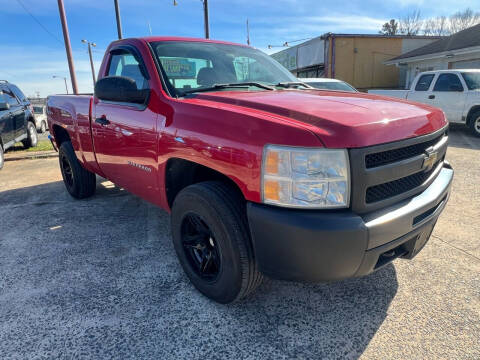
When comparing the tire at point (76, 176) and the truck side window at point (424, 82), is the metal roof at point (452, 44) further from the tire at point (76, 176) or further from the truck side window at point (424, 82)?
the tire at point (76, 176)

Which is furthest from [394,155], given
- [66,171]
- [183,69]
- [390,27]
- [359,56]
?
[390,27]

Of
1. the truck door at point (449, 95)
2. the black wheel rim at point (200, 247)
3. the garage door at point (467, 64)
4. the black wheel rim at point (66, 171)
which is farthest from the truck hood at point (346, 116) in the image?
the garage door at point (467, 64)

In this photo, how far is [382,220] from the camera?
1711 millimetres

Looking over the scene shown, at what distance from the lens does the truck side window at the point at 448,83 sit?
9124 mm

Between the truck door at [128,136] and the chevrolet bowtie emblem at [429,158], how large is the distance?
181 cm

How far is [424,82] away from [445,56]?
6416mm

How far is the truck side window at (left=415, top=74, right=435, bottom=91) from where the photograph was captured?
9847mm

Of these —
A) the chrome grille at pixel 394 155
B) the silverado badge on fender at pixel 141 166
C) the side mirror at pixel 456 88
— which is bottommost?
the silverado badge on fender at pixel 141 166

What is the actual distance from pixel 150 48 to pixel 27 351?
2.32 metres

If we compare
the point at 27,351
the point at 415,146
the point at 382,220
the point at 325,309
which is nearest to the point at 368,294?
the point at 325,309

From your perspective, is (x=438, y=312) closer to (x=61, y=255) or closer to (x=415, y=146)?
(x=415, y=146)

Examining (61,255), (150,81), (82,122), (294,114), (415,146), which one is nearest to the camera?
(294,114)

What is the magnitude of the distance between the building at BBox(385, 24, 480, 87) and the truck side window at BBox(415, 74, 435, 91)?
5.16 m

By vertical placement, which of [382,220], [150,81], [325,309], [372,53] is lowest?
[325,309]
